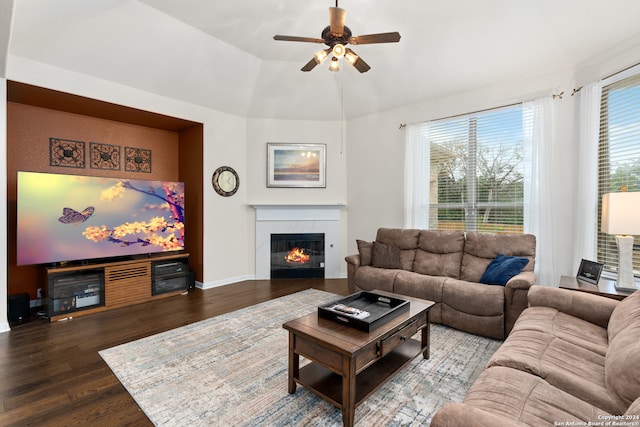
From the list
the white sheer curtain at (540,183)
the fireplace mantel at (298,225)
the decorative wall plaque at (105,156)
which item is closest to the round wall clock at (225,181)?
the fireplace mantel at (298,225)

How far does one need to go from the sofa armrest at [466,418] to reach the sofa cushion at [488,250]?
107 inches

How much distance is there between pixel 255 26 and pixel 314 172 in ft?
8.13

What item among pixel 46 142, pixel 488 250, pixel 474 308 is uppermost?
pixel 46 142

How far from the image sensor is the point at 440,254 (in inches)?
153

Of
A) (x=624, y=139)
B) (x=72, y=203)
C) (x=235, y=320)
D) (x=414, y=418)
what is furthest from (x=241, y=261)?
(x=624, y=139)

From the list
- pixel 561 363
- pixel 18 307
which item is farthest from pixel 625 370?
pixel 18 307

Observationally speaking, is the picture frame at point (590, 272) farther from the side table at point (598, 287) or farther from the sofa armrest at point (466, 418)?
the sofa armrest at point (466, 418)

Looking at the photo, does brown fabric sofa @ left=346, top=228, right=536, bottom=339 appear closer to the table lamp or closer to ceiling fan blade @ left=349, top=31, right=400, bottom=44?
the table lamp

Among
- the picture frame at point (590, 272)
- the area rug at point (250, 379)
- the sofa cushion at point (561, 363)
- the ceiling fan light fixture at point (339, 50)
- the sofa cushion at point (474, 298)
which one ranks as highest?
the ceiling fan light fixture at point (339, 50)

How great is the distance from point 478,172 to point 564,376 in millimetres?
3193

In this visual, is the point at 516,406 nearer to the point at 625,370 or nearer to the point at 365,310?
the point at 625,370

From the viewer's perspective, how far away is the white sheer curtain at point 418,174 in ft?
15.0

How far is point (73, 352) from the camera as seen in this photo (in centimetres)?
262

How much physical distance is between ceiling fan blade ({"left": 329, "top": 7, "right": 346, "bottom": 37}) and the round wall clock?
305 cm
